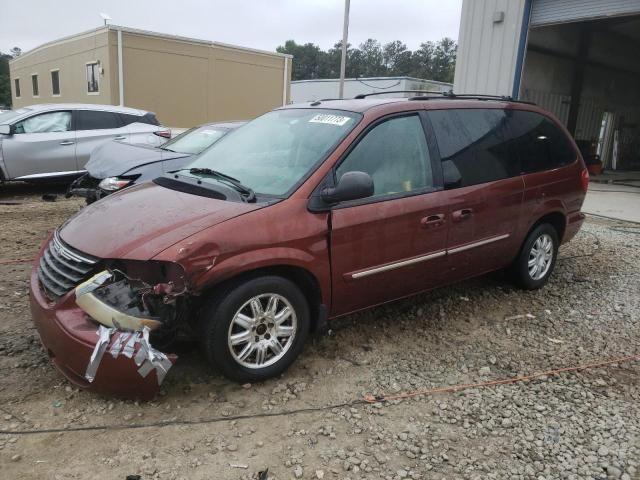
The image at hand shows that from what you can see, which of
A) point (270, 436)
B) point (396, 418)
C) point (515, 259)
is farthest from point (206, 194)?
point (515, 259)

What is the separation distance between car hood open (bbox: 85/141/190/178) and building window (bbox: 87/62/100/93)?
49.5ft

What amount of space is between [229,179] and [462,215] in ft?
5.89

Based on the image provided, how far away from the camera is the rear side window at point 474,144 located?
405cm

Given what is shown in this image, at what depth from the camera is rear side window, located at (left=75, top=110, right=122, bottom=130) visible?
9602 mm

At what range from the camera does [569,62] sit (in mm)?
16453

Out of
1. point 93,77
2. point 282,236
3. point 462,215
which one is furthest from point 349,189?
point 93,77

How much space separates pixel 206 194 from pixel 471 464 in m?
2.21

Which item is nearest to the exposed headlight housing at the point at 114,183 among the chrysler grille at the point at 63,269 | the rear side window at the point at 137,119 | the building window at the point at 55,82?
the chrysler grille at the point at 63,269

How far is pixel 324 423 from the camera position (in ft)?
9.64

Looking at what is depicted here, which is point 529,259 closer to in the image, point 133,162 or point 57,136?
point 133,162

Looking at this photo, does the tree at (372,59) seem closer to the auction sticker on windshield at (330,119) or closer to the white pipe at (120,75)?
the white pipe at (120,75)

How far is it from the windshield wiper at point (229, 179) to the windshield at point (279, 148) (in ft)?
0.17

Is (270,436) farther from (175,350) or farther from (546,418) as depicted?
Answer: (546,418)

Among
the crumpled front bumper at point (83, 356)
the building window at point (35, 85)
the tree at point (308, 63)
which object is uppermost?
the tree at point (308, 63)
